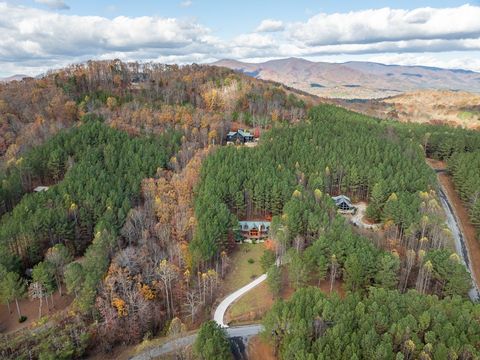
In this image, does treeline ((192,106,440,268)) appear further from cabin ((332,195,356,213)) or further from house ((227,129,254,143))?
house ((227,129,254,143))

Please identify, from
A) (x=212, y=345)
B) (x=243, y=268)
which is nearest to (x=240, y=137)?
(x=243, y=268)

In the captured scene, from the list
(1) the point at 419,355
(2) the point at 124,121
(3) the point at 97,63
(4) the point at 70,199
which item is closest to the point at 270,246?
(1) the point at 419,355

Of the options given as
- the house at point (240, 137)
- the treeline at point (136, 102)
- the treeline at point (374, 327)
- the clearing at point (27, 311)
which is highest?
the treeline at point (136, 102)

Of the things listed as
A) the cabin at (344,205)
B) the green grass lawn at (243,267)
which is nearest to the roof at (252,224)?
the green grass lawn at (243,267)

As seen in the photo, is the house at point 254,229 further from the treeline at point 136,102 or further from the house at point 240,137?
the house at point 240,137

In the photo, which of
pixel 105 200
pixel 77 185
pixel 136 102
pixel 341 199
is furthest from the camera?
pixel 136 102

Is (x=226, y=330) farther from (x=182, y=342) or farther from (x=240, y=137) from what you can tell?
(x=240, y=137)
